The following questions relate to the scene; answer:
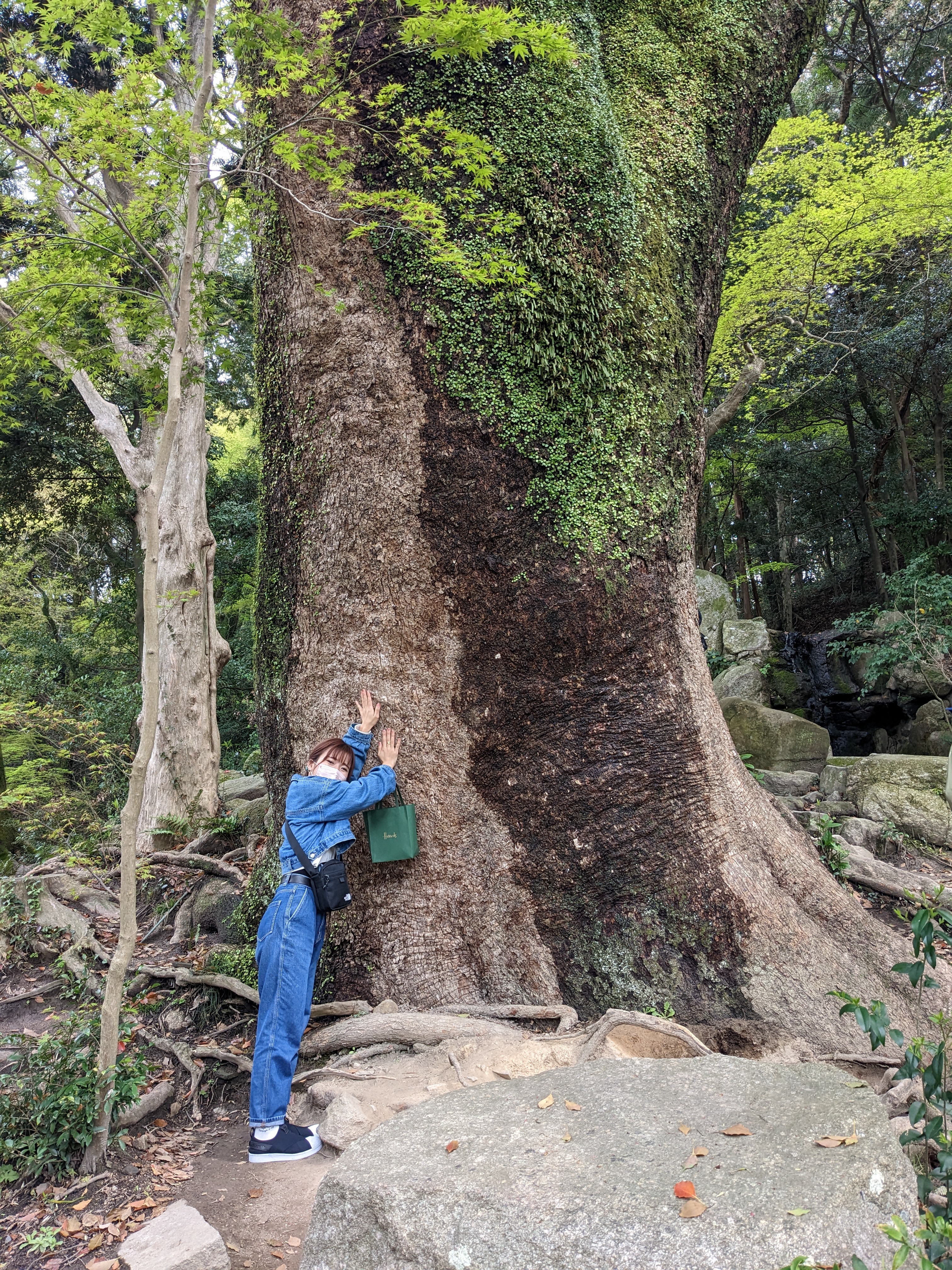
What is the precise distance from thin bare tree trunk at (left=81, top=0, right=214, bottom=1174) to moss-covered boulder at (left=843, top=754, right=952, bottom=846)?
24.0ft

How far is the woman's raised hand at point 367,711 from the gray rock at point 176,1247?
2.02 meters

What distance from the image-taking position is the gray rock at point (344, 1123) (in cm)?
317

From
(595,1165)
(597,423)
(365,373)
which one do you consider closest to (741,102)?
(597,423)

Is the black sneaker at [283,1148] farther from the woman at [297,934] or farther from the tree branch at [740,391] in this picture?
the tree branch at [740,391]

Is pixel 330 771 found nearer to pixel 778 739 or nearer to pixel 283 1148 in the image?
pixel 283 1148

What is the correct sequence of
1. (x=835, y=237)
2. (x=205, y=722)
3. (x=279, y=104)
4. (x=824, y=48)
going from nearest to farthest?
(x=279, y=104), (x=205, y=722), (x=835, y=237), (x=824, y=48)

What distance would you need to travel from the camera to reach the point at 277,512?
446 cm

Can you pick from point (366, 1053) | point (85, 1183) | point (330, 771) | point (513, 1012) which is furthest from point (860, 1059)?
point (85, 1183)

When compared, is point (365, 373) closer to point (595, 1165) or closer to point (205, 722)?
point (595, 1165)

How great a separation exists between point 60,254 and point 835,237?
A: 1117cm

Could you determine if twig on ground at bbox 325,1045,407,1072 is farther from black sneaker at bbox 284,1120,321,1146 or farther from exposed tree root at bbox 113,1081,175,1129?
exposed tree root at bbox 113,1081,175,1129

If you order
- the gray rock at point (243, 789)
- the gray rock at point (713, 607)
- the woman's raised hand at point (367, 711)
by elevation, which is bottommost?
the gray rock at point (243, 789)

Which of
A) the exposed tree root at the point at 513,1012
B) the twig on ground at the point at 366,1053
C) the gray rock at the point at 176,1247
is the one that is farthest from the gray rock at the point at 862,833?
the gray rock at the point at 176,1247

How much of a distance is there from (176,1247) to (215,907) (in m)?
3.24
